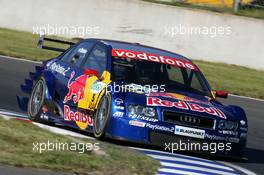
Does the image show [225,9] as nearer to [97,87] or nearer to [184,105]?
[97,87]

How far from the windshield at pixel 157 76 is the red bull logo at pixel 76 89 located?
446mm

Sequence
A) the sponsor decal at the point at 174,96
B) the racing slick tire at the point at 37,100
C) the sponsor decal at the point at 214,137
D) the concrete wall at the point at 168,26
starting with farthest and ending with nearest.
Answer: the concrete wall at the point at 168,26 < the racing slick tire at the point at 37,100 < the sponsor decal at the point at 174,96 < the sponsor decal at the point at 214,137

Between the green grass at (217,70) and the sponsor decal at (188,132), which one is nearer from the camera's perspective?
the sponsor decal at (188,132)

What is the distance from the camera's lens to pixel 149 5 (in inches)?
911

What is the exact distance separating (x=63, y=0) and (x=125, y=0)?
191 cm

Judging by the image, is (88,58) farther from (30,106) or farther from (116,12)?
(116,12)

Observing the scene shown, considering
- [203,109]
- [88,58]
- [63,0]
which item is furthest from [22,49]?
[203,109]

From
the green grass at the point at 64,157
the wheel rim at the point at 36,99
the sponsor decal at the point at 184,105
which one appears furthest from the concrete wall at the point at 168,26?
the green grass at the point at 64,157

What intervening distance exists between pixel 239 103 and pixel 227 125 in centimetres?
717

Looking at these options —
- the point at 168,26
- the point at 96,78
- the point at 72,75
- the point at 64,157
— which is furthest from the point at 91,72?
the point at 168,26

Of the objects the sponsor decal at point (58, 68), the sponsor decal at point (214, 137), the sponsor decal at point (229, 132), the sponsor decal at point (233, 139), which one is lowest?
the sponsor decal at point (233, 139)

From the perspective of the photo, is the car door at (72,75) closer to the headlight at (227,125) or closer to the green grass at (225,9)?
the headlight at (227,125)

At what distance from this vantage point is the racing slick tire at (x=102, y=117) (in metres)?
9.36

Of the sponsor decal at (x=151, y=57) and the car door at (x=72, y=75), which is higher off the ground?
the sponsor decal at (x=151, y=57)
